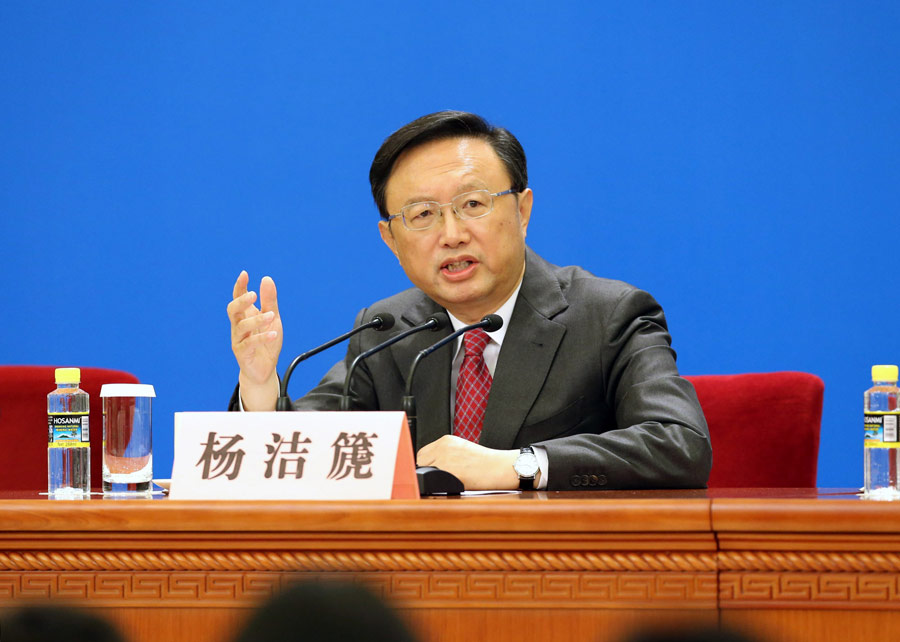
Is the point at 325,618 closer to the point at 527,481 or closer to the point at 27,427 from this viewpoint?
the point at 527,481

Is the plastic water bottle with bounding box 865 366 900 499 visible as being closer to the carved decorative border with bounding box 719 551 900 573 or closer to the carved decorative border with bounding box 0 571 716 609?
the carved decorative border with bounding box 719 551 900 573

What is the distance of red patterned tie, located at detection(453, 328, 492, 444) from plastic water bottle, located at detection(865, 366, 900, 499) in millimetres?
809

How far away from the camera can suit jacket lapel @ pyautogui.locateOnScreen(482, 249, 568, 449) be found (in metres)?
2.16

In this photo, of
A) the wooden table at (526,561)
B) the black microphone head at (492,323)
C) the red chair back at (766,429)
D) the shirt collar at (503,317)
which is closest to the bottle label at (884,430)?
the wooden table at (526,561)

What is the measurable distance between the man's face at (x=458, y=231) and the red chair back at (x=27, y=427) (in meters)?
0.76

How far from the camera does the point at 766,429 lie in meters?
2.35

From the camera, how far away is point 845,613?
1.31 metres

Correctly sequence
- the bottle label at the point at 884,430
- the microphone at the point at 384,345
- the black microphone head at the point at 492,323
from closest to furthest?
the bottle label at the point at 884,430, the microphone at the point at 384,345, the black microphone head at the point at 492,323

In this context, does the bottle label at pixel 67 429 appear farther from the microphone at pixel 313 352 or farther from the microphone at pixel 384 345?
the microphone at pixel 384 345

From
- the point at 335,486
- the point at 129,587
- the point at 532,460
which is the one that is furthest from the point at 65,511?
the point at 532,460

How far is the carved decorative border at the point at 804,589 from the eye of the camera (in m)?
1.30

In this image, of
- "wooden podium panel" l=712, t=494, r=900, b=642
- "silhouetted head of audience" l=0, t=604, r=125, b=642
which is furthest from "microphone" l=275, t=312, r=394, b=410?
"silhouetted head of audience" l=0, t=604, r=125, b=642

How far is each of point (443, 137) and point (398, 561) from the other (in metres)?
1.20

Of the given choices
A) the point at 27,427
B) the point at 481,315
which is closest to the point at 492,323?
the point at 481,315
